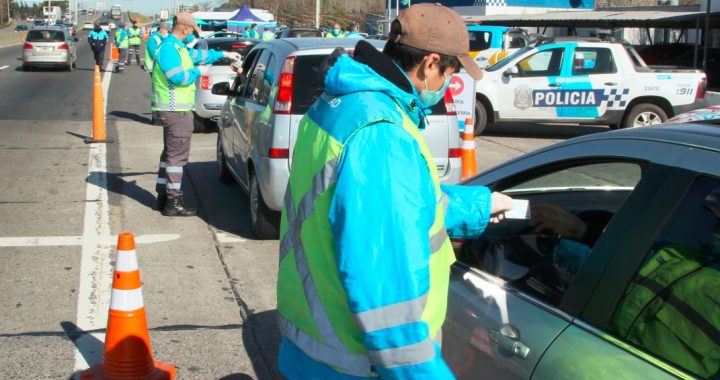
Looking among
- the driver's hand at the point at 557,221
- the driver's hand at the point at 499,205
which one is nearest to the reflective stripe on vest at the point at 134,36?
the driver's hand at the point at 557,221

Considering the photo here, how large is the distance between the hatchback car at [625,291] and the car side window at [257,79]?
469 centimetres

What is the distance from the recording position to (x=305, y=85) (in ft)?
22.5

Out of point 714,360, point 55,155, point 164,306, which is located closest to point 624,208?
point 714,360

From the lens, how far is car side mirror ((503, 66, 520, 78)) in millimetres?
14580

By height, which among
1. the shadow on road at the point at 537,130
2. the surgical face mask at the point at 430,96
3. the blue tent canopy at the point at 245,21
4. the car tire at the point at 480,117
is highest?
the blue tent canopy at the point at 245,21

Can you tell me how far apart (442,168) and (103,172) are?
521 cm

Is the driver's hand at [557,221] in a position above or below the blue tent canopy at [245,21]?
below

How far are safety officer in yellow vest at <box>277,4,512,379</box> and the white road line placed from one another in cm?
290

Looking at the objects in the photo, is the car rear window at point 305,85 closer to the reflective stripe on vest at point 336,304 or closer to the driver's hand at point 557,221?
the driver's hand at point 557,221

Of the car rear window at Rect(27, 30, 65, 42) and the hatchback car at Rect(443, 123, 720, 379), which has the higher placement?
the car rear window at Rect(27, 30, 65, 42)

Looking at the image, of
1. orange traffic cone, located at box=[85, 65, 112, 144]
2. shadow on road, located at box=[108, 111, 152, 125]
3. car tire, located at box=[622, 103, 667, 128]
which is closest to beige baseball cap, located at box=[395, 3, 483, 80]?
orange traffic cone, located at box=[85, 65, 112, 144]

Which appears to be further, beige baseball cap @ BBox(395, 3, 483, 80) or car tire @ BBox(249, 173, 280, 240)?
car tire @ BBox(249, 173, 280, 240)

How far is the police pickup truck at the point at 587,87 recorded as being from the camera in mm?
14312

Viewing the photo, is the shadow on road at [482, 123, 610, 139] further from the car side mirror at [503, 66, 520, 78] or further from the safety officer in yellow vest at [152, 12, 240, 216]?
the safety officer in yellow vest at [152, 12, 240, 216]
